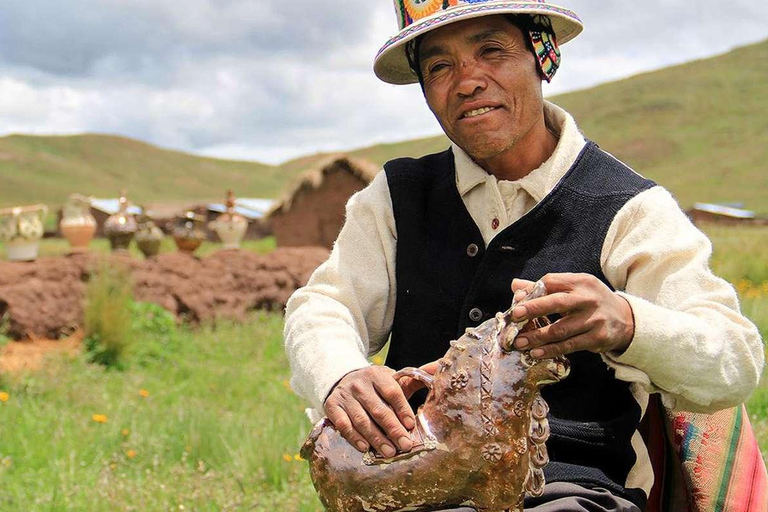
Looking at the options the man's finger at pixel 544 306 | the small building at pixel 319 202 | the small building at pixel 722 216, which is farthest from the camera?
the small building at pixel 722 216

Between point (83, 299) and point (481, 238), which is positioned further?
point (83, 299)

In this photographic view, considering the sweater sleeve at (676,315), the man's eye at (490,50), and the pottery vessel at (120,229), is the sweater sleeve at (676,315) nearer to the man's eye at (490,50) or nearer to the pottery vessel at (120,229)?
the man's eye at (490,50)

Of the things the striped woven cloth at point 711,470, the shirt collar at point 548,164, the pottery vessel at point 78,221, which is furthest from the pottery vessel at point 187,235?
the striped woven cloth at point 711,470

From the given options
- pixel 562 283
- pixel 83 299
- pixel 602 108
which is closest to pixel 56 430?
pixel 83 299

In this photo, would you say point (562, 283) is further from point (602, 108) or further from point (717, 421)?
point (602, 108)

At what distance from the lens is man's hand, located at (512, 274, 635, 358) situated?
5.63ft

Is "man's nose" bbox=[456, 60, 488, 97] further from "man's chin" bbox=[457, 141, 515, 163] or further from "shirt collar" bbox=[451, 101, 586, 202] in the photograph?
"shirt collar" bbox=[451, 101, 586, 202]

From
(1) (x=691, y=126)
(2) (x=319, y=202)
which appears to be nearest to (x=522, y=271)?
(2) (x=319, y=202)

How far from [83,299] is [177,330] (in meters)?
0.95

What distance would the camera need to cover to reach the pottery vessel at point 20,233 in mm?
11234

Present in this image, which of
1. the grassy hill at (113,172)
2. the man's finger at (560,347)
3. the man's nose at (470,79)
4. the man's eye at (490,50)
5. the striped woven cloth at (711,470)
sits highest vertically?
the grassy hill at (113,172)

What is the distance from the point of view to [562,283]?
175 centimetres

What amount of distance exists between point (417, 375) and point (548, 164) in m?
0.78

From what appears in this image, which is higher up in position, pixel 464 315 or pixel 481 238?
pixel 481 238
